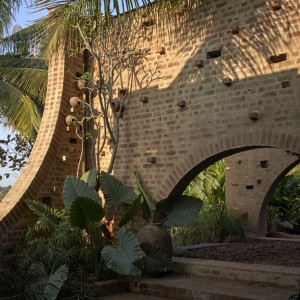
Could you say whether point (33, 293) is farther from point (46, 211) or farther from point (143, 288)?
point (46, 211)

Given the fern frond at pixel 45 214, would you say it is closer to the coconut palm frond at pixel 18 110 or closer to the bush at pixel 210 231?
the bush at pixel 210 231

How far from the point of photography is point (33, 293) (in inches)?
242

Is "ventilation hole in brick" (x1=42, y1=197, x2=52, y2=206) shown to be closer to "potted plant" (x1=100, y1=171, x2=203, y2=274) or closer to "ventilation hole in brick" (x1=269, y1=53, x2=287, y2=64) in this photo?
"potted plant" (x1=100, y1=171, x2=203, y2=274)

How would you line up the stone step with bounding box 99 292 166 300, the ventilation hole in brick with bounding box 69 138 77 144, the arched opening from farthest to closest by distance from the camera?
the arched opening, the ventilation hole in brick with bounding box 69 138 77 144, the stone step with bounding box 99 292 166 300

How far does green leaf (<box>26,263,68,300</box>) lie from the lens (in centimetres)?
633

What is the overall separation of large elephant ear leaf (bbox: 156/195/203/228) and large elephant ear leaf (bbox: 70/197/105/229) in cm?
125

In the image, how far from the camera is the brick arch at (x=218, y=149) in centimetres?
763

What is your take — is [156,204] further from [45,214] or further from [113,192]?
[45,214]

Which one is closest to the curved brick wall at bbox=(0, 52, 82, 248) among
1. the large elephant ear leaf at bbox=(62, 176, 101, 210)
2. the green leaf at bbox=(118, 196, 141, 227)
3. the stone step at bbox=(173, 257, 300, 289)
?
the large elephant ear leaf at bbox=(62, 176, 101, 210)

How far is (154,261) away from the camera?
25.7ft

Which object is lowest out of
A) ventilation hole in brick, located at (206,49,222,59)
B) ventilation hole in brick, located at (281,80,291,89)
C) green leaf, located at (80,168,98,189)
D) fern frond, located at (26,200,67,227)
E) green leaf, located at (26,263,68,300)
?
green leaf, located at (26,263,68,300)

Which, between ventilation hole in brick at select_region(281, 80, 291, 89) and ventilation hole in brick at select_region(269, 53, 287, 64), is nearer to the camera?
ventilation hole in brick at select_region(281, 80, 291, 89)

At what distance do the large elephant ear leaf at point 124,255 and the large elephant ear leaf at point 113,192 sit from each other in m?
1.11

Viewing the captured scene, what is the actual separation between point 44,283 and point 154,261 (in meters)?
1.85
